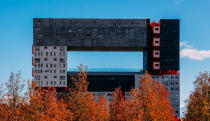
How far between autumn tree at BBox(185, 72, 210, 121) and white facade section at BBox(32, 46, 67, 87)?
71.6 metres

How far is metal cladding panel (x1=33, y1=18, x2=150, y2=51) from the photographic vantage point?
101375 mm

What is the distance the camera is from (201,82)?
107ft

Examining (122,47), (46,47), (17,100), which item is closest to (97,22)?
(122,47)

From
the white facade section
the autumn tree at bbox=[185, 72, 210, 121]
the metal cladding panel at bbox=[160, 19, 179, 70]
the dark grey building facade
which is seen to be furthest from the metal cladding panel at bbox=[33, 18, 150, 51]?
the autumn tree at bbox=[185, 72, 210, 121]

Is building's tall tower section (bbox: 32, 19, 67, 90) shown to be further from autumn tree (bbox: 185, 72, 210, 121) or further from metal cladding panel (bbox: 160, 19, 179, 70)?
autumn tree (bbox: 185, 72, 210, 121)

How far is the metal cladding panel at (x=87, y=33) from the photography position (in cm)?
10138

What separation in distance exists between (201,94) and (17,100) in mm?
20737

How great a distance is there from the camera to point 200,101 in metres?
31.6

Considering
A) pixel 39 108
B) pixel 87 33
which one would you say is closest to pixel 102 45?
pixel 87 33

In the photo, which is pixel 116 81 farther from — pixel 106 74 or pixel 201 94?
pixel 201 94

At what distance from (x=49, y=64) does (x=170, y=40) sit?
43302 millimetres

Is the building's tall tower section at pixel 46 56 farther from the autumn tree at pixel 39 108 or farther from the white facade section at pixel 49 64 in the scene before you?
the autumn tree at pixel 39 108

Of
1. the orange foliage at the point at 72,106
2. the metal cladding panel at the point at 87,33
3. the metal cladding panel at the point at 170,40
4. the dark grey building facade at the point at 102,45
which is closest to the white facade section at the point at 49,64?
the dark grey building facade at the point at 102,45

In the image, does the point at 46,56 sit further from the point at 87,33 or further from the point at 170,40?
the point at 170,40
